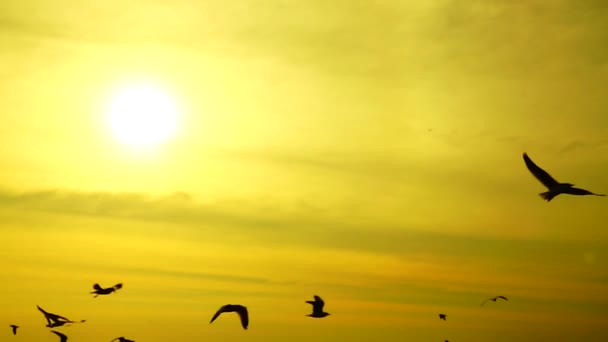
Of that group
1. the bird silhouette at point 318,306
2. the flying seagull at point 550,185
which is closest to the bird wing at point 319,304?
the bird silhouette at point 318,306

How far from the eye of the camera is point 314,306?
9031 cm

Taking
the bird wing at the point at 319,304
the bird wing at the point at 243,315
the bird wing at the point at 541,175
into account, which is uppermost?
the bird wing at the point at 541,175

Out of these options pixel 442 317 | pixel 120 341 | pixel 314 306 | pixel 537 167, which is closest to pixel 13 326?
pixel 120 341

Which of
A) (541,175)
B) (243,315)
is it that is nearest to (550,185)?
(541,175)

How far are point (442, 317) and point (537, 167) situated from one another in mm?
51625

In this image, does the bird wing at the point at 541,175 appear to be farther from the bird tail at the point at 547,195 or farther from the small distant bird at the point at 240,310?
the small distant bird at the point at 240,310

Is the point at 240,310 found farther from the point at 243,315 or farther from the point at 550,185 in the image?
the point at 550,185

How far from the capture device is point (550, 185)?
70812mm

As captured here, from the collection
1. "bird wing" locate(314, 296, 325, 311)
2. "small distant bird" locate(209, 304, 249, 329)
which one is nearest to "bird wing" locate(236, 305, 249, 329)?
"small distant bird" locate(209, 304, 249, 329)

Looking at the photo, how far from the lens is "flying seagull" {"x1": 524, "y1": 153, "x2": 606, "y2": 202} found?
226 ft

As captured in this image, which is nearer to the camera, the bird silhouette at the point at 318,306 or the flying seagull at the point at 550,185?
the flying seagull at the point at 550,185

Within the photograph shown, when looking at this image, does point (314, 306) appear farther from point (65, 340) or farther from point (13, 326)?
point (13, 326)

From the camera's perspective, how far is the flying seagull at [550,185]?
68938 mm

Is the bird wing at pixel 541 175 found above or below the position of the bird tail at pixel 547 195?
above
